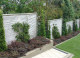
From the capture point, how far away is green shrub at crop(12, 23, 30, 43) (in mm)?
6701

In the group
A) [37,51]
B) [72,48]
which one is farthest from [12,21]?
[72,48]

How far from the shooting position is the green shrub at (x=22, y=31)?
22.0 ft

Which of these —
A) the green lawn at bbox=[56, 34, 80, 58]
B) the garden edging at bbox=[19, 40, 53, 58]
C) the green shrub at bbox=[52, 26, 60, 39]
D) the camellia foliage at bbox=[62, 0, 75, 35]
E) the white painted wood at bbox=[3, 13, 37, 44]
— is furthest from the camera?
the camellia foliage at bbox=[62, 0, 75, 35]

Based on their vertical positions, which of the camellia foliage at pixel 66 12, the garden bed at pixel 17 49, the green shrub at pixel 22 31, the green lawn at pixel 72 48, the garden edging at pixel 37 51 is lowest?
the green lawn at pixel 72 48

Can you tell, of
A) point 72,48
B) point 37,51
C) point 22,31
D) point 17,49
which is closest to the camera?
point 17,49

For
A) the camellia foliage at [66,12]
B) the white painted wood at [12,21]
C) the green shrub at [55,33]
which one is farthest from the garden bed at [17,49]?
the camellia foliage at [66,12]

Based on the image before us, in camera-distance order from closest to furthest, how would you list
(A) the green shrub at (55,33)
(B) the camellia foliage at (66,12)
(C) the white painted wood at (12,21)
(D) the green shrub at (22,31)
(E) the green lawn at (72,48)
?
(C) the white painted wood at (12,21) → (D) the green shrub at (22,31) → (E) the green lawn at (72,48) → (A) the green shrub at (55,33) → (B) the camellia foliage at (66,12)

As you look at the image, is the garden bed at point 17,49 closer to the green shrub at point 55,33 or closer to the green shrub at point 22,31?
the green shrub at point 22,31

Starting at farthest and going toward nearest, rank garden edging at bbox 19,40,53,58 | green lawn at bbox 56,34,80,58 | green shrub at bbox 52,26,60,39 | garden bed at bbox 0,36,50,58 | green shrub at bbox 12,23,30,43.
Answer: green shrub at bbox 52,26,60,39, green lawn at bbox 56,34,80,58, green shrub at bbox 12,23,30,43, garden edging at bbox 19,40,53,58, garden bed at bbox 0,36,50,58

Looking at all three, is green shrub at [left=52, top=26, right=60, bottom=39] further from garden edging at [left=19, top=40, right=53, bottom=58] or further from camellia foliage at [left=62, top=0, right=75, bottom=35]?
garden edging at [left=19, top=40, right=53, bottom=58]

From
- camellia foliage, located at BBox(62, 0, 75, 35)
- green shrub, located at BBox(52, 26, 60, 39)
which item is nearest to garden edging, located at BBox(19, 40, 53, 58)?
green shrub, located at BBox(52, 26, 60, 39)

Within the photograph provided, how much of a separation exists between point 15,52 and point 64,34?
7.17 m

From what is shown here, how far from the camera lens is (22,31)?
23.1ft

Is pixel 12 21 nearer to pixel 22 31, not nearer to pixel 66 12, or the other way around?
pixel 22 31
